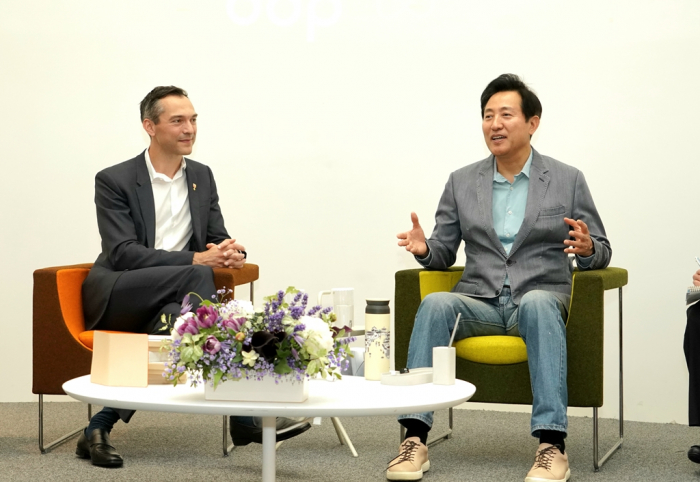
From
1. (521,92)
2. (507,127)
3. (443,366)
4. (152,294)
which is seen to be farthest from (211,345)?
(521,92)

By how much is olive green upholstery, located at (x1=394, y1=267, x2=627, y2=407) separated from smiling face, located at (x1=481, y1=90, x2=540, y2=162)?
0.57m

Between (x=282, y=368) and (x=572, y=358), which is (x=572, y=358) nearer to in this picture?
(x=572, y=358)

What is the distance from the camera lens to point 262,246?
4.21 metres

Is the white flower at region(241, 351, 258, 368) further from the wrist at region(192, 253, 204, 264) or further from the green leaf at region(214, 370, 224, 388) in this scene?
the wrist at region(192, 253, 204, 264)

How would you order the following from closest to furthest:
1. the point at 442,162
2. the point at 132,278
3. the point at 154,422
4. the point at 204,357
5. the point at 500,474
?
the point at 204,357 < the point at 500,474 < the point at 132,278 < the point at 154,422 < the point at 442,162

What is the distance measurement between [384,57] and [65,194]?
5.64ft

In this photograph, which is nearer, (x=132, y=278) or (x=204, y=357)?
(x=204, y=357)

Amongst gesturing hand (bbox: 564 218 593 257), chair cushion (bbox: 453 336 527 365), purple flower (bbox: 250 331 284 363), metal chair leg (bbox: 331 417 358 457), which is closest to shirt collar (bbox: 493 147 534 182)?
gesturing hand (bbox: 564 218 593 257)

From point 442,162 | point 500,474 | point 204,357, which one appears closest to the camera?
point 204,357

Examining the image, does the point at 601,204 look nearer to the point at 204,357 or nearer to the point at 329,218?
the point at 329,218

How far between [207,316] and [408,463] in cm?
104

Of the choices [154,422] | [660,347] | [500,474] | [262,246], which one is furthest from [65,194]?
[660,347]

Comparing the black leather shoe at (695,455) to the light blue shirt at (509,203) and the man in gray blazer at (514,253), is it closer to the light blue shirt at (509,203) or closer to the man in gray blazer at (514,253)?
the man in gray blazer at (514,253)

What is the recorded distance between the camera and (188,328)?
6.10 ft
